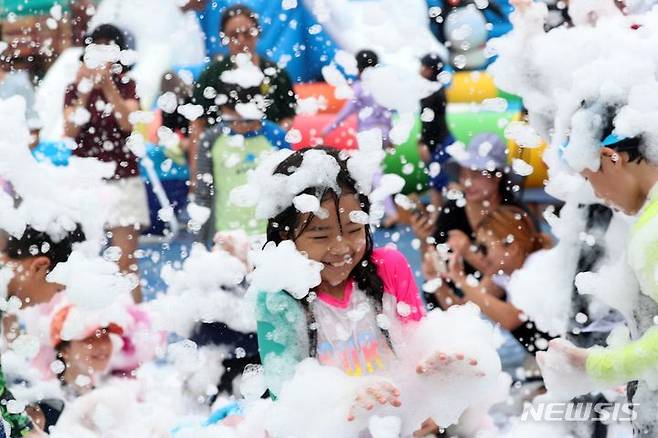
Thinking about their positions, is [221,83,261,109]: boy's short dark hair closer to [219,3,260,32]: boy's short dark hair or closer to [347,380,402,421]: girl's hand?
[219,3,260,32]: boy's short dark hair

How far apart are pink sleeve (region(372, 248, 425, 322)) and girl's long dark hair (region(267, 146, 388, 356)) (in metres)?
0.01

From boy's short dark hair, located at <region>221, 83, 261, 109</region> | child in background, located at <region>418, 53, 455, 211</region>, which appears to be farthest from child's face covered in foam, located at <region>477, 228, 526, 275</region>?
boy's short dark hair, located at <region>221, 83, 261, 109</region>

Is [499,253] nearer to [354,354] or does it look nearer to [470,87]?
[354,354]

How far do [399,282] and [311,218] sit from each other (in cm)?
21

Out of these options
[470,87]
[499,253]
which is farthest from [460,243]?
[470,87]

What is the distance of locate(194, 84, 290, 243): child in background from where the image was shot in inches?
107

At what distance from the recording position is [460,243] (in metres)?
2.64

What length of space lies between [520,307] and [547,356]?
2.21 ft

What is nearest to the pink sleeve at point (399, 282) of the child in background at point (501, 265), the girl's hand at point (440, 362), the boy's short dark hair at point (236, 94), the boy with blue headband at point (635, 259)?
the girl's hand at point (440, 362)

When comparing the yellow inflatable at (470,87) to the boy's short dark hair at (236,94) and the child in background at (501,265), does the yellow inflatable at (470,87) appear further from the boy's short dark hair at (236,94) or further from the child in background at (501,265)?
the child in background at (501,265)

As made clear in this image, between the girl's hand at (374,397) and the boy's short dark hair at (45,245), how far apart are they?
755mm

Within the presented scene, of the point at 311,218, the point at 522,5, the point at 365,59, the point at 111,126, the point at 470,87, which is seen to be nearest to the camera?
the point at 311,218

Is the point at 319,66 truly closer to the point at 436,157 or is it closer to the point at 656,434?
the point at 436,157

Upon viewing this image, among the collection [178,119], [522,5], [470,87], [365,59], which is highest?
[522,5]
